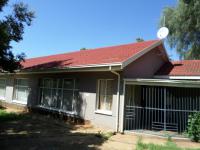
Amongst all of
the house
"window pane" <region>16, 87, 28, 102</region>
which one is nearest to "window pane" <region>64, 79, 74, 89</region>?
the house

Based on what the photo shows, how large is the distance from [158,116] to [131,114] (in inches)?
53.9

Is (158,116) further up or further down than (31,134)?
further up

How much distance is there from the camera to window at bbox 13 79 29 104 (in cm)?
1800

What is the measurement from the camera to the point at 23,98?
18.2m

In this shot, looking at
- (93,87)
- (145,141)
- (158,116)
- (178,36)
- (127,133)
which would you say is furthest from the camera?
(178,36)

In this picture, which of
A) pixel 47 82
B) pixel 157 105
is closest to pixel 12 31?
pixel 47 82

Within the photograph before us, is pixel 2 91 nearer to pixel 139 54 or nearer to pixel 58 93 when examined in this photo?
pixel 58 93

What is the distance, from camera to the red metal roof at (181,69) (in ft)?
42.9

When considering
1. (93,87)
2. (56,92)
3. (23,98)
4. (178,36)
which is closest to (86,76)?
(93,87)

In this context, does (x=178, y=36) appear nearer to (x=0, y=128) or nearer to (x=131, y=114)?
(x=131, y=114)

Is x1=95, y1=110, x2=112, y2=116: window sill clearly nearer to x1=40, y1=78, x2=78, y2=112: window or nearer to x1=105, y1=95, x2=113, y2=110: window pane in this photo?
x1=105, y1=95, x2=113, y2=110: window pane

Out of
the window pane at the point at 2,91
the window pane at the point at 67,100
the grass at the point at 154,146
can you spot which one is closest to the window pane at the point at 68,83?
the window pane at the point at 67,100

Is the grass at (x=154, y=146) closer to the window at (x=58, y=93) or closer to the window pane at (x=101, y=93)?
the window pane at (x=101, y=93)

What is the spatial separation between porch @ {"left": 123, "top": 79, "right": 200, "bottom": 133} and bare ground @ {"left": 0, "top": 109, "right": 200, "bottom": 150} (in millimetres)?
1321
